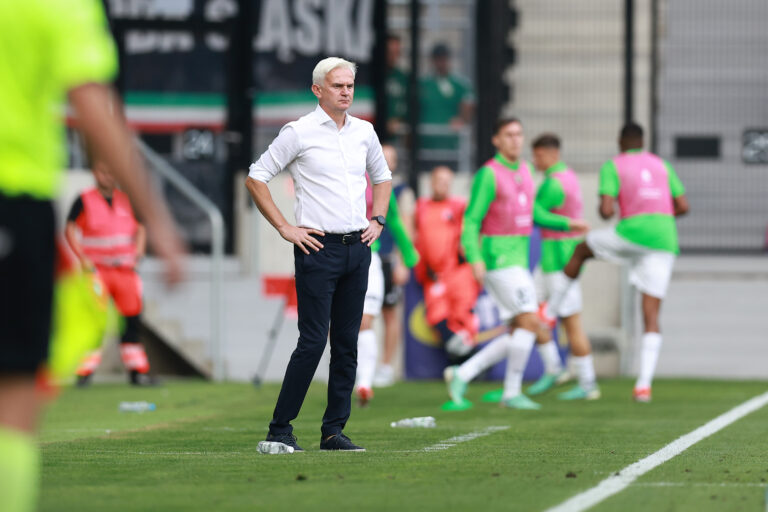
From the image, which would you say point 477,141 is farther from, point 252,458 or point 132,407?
point 252,458

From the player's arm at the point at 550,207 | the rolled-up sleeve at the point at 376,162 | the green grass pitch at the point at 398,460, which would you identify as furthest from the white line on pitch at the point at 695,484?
the player's arm at the point at 550,207

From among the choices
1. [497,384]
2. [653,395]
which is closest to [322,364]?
[497,384]

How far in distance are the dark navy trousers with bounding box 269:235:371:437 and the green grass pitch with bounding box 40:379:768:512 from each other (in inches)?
10.0

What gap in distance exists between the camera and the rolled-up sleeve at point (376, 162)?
8227 millimetres

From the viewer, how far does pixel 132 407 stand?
11484mm

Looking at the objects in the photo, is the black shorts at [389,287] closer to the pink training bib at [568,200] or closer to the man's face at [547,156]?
the pink training bib at [568,200]

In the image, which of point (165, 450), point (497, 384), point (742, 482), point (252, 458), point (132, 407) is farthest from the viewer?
point (497, 384)

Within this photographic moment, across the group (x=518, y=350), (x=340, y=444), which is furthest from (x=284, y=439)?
(x=518, y=350)

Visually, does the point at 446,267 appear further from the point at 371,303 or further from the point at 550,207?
the point at 371,303

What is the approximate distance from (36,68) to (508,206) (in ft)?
24.5

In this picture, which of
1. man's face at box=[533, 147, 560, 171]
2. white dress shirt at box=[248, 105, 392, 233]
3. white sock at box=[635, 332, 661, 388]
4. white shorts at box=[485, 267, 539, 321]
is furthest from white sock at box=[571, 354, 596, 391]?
white dress shirt at box=[248, 105, 392, 233]

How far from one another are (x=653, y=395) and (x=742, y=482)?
5.99 m

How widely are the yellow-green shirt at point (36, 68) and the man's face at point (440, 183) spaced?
34.5 feet

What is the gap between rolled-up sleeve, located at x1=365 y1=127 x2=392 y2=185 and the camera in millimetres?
8227
